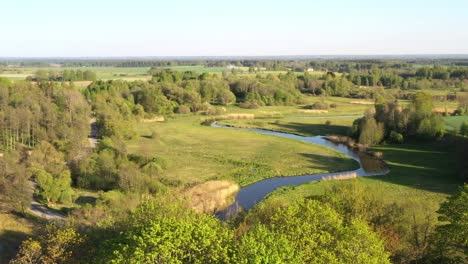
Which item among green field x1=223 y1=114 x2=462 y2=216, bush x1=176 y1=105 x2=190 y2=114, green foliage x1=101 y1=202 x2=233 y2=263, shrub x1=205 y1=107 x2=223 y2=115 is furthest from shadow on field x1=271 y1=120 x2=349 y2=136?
green foliage x1=101 y1=202 x2=233 y2=263

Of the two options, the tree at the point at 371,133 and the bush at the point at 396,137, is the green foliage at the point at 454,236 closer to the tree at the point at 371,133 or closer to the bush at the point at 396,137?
the tree at the point at 371,133

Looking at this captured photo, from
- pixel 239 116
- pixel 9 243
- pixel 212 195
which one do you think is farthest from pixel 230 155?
pixel 239 116

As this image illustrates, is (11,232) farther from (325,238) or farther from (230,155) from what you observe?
(230,155)

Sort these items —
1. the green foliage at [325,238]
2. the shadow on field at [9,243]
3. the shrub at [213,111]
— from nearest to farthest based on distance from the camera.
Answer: the green foliage at [325,238] < the shadow on field at [9,243] < the shrub at [213,111]

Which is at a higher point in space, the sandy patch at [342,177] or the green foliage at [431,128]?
the green foliage at [431,128]

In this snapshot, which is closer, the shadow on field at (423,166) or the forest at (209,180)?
the forest at (209,180)

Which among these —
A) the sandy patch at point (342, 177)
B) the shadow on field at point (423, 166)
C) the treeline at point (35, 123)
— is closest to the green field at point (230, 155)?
the sandy patch at point (342, 177)

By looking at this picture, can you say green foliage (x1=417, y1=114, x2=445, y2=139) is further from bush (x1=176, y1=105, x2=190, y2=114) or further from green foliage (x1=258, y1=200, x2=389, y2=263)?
bush (x1=176, y1=105, x2=190, y2=114)

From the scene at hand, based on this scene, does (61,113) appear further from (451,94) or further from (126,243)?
(451,94)
